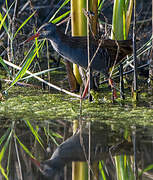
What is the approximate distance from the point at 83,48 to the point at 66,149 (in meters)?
1.26

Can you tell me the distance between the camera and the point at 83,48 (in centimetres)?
322

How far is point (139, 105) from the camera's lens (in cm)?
309

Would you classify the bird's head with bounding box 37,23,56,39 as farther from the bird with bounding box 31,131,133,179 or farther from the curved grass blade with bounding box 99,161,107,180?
the curved grass blade with bounding box 99,161,107,180

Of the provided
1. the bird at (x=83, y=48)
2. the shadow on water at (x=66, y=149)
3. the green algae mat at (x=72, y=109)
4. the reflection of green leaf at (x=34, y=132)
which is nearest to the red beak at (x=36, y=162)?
the shadow on water at (x=66, y=149)

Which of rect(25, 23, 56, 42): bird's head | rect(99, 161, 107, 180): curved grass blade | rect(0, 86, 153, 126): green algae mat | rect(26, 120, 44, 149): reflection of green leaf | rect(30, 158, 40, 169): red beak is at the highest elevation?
rect(25, 23, 56, 42): bird's head

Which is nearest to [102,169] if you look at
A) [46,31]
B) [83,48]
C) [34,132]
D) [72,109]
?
[34,132]

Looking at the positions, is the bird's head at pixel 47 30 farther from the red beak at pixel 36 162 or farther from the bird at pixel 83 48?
the red beak at pixel 36 162

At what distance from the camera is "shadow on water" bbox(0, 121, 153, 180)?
1.79 meters

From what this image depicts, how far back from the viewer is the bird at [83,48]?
10.5 feet

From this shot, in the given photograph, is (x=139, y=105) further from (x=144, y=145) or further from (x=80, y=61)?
(x=144, y=145)

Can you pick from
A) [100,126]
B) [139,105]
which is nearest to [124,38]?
[139,105]

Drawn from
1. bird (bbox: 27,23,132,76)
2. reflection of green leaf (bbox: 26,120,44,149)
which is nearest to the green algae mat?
reflection of green leaf (bbox: 26,120,44,149)

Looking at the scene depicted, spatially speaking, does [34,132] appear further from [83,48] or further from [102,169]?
[83,48]

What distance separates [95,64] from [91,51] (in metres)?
0.14
